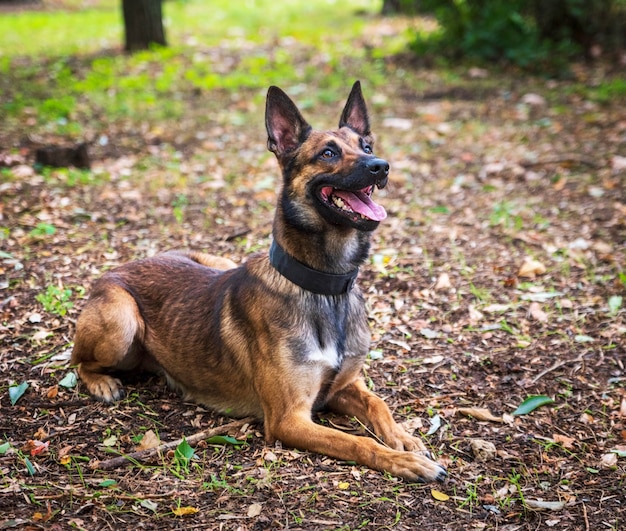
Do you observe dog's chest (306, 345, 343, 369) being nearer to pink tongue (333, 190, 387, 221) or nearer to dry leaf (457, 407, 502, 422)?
pink tongue (333, 190, 387, 221)

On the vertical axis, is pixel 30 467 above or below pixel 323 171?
below

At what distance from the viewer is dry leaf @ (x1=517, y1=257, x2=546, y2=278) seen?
20.3 feet

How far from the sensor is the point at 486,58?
12500mm

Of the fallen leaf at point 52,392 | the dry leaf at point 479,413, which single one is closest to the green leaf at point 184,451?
the fallen leaf at point 52,392

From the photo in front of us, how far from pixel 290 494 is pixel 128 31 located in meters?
11.6

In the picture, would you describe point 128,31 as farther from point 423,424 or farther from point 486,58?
point 423,424

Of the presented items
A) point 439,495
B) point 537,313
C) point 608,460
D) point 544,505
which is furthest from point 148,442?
point 537,313

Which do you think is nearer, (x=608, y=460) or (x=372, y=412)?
(x=608, y=460)

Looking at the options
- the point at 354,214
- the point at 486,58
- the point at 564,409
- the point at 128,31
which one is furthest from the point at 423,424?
the point at 128,31

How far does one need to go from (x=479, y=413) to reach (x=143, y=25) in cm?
1123

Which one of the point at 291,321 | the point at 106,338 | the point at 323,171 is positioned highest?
the point at 323,171

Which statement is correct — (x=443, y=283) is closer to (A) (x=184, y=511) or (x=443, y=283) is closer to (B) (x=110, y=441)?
(B) (x=110, y=441)

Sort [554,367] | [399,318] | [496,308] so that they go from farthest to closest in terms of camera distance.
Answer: [496,308]
[399,318]
[554,367]

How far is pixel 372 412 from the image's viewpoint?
425 centimetres
